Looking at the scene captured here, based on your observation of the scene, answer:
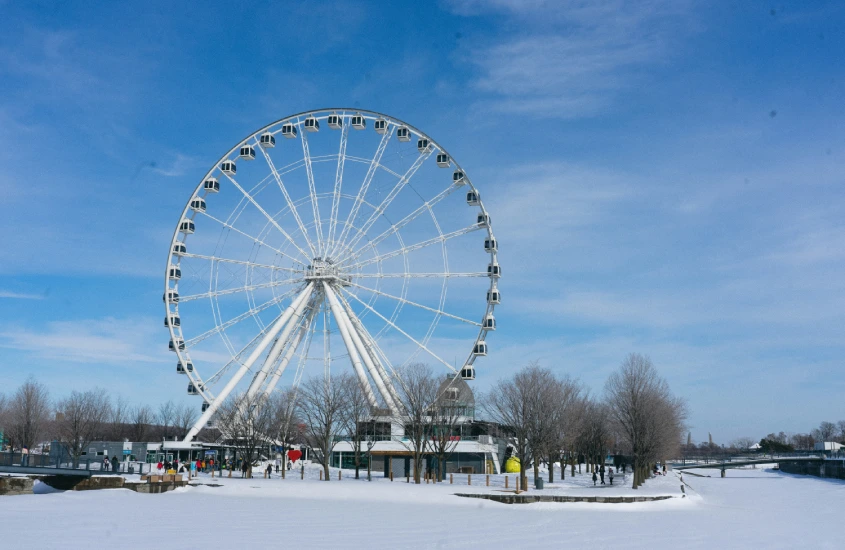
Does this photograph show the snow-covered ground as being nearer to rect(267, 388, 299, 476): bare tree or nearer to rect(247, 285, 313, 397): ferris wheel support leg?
rect(247, 285, 313, 397): ferris wheel support leg

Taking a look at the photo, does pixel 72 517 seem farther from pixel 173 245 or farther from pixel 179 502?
pixel 173 245

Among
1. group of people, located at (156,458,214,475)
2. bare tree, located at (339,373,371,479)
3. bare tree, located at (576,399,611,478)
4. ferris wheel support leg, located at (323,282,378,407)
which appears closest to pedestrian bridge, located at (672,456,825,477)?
bare tree, located at (576,399,611,478)

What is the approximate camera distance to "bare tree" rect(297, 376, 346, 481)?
56.3 meters

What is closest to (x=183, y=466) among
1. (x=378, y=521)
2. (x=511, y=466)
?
(x=511, y=466)

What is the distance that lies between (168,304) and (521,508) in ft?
99.0

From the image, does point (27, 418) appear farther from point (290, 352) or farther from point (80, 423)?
point (290, 352)

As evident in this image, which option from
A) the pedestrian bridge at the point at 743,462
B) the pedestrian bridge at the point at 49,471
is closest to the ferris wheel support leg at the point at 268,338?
the pedestrian bridge at the point at 49,471

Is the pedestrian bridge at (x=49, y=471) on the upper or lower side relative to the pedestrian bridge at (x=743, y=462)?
upper

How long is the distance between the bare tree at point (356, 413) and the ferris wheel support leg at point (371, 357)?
5.07 m

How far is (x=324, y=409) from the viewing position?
192 feet

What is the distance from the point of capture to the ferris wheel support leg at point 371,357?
52531mm

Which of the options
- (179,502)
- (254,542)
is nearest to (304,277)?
(179,502)

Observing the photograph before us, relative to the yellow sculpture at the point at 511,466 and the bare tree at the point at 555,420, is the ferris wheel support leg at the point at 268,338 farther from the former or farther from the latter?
the yellow sculpture at the point at 511,466

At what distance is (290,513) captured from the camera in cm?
2994
